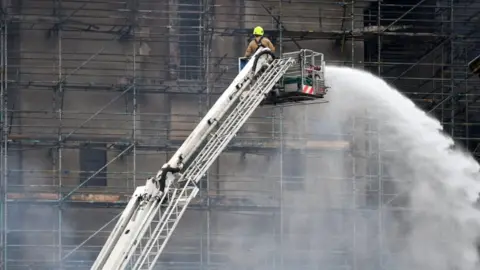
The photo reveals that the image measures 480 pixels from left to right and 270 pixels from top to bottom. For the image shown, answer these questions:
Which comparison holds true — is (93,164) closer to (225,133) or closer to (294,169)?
(294,169)

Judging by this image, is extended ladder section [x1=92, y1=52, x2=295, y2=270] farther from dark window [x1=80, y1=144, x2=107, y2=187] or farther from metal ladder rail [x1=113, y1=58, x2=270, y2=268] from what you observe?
dark window [x1=80, y1=144, x2=107, y2=187]

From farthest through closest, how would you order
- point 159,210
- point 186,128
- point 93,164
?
point 186,128 < point 93,164 < point 159,210

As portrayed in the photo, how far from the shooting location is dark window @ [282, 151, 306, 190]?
27.2 metres

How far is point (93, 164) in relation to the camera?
26547mm

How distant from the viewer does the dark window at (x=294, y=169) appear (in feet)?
89.1

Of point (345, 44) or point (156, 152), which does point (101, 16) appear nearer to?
point (156, 152)

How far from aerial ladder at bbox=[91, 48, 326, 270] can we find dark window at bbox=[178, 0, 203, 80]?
7568 mm

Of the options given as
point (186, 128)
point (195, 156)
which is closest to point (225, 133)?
point (195, 156)

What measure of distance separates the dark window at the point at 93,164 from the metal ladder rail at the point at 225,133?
8.25m

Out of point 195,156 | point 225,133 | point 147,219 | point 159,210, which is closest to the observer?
point 147,219

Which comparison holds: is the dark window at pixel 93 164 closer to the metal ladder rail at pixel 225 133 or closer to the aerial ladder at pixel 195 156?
the aerial ladder at pixel 195 156

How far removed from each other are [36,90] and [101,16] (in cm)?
239

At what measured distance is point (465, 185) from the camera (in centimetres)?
2297

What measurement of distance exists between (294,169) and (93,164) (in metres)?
5.06
